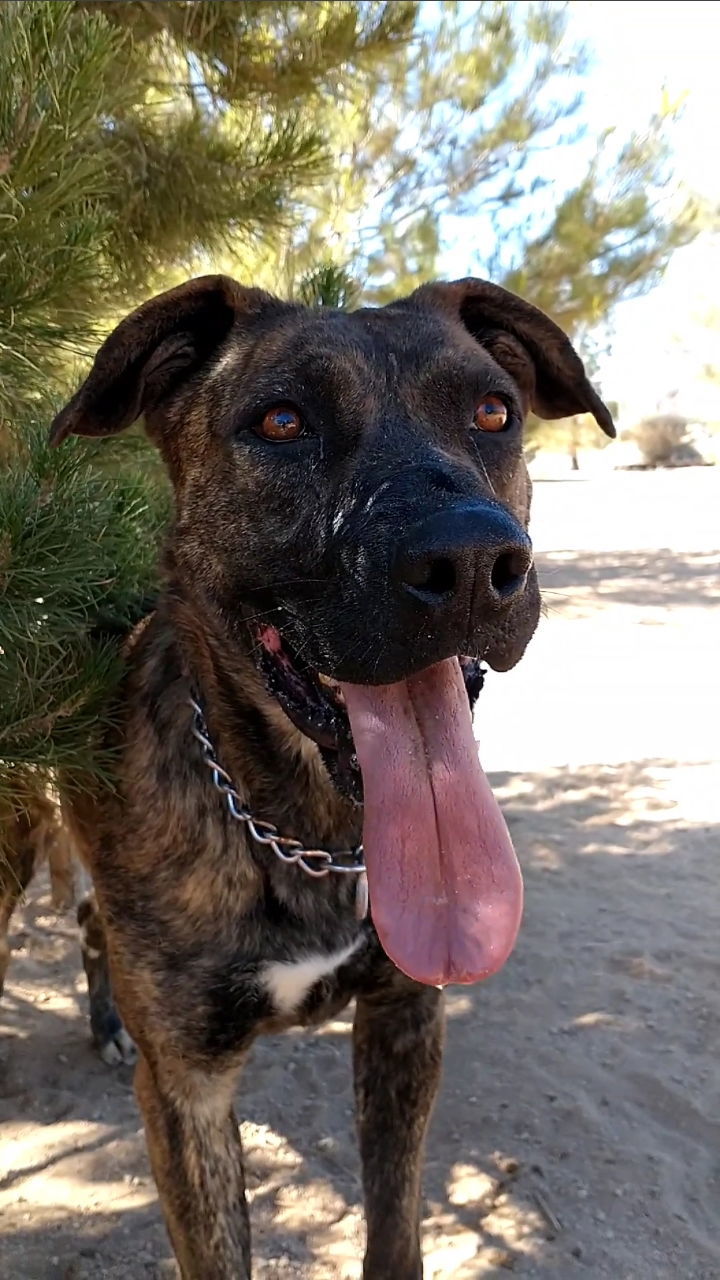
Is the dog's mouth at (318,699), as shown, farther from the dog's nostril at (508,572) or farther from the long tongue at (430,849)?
the dog's nostril at (508,572)

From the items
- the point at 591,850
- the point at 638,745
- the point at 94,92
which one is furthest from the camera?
the point at 638,745

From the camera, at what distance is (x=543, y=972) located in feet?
13.0

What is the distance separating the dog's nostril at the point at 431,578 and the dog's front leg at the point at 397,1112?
3.73 ft

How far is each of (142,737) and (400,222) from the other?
21.5ft

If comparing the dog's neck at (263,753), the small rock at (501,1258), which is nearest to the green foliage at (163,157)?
the dog's neck at (263,753)

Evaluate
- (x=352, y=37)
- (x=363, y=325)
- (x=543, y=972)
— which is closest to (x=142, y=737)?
(x=363, y=325)

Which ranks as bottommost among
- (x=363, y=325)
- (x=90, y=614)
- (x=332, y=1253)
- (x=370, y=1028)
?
(x=332, y=1253)

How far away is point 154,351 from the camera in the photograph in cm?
234

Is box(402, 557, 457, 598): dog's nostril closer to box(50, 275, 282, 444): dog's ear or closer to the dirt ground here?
box(50, 275, 282, 444): dog's ear

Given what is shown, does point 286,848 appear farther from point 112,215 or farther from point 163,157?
point 163,157

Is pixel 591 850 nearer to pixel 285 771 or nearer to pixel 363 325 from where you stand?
pixel 285 771

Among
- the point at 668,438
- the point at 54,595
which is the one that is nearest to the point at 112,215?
the point at 54,595

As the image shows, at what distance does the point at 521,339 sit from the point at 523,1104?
85.6 inches

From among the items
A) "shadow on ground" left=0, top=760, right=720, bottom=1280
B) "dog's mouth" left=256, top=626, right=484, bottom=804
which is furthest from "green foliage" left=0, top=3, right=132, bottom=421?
"shadow on ground" left=0, top=760, right=720, bottom=1280
